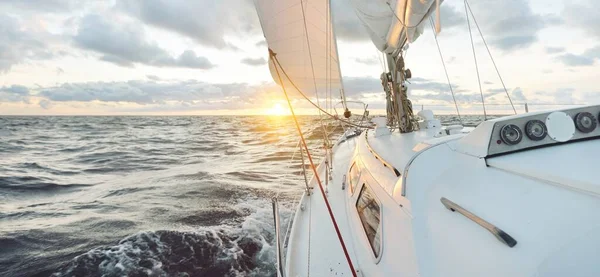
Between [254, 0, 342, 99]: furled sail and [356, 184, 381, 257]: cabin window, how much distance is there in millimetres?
3282

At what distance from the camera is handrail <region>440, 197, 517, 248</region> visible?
146 cm

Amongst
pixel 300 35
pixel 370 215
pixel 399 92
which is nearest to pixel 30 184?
pixel 300 35

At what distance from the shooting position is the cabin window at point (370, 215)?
263 centimetres

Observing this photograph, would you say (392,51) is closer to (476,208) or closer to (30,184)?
(476,208)

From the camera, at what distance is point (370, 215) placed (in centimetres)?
299

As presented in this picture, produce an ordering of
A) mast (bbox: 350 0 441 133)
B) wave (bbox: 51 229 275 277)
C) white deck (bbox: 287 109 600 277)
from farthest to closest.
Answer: mast (bbox: 350 0 441 133) < wave (bbox: 51 229 275 277) < white deck (bbox: 287 109 600 277)

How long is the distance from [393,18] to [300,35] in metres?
3.19

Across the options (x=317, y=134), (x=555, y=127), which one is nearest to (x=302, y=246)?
(x=555, y=127)

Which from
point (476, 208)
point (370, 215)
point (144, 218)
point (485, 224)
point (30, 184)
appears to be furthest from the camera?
point (30, 184)

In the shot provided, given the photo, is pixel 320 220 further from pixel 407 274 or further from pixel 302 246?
pixel 407 274

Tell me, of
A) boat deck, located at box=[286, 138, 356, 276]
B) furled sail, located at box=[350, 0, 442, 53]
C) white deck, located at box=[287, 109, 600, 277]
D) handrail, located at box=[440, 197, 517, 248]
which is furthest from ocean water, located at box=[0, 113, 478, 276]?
handrail, located at box=[440, 197, 517, 248]

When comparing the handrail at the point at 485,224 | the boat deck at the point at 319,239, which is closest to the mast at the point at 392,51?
the boat deck at the point at 319,239

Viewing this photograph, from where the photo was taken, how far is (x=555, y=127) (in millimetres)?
2080

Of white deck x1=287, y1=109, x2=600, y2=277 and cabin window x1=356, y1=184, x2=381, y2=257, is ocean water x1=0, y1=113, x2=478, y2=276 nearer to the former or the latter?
cabin window x1=356, y1=184, x2=381, y2=257
